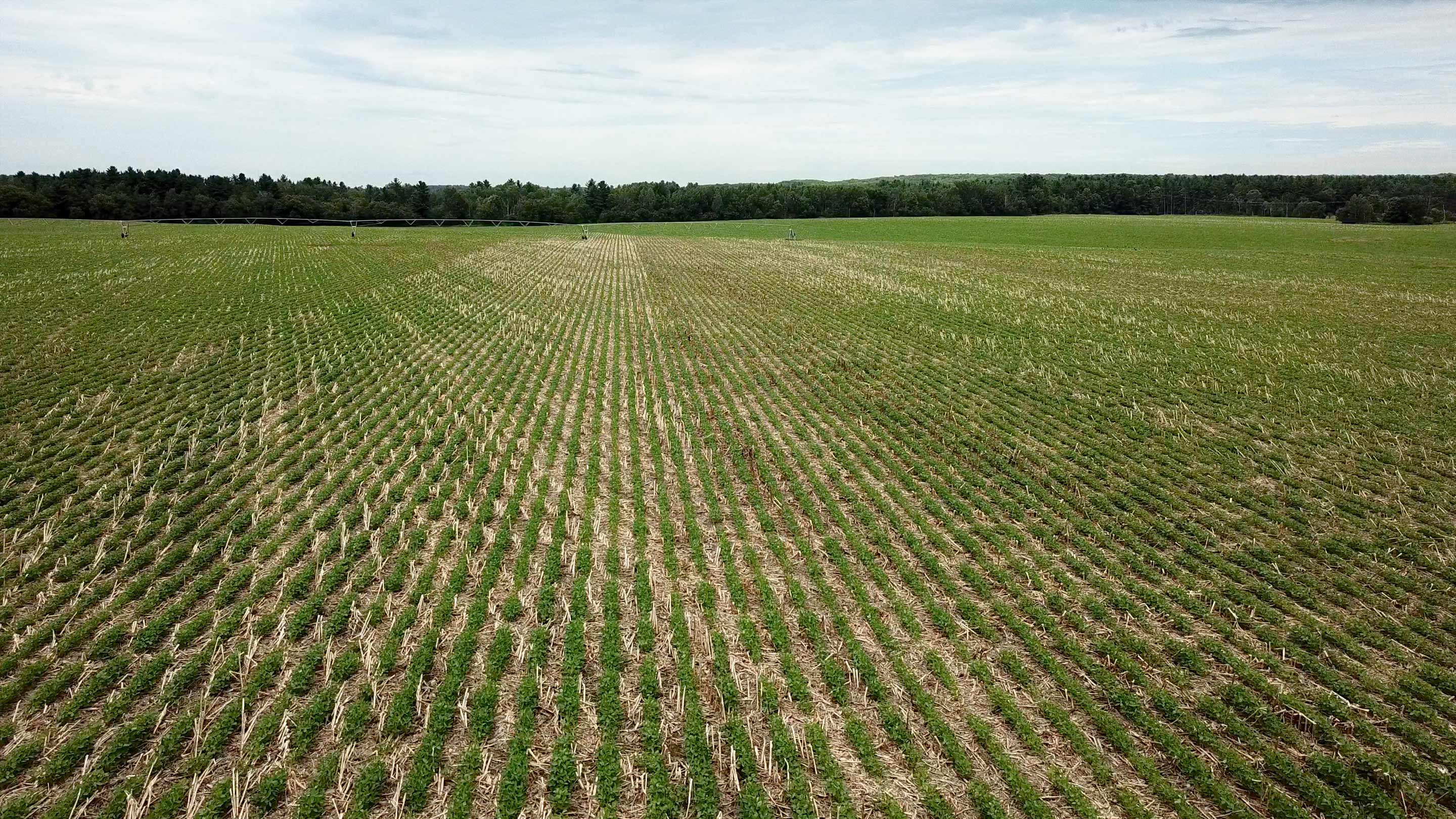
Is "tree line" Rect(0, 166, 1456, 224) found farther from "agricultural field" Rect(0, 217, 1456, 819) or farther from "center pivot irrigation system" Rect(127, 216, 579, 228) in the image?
"agricultural field" Rect(0, 217, 1456, 819)

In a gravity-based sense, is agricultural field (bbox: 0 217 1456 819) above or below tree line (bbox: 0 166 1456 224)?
below

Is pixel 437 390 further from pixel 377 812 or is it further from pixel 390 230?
pixel 390 230

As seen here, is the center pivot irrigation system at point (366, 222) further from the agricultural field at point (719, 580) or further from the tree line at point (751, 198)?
the agricultural field at point (719, 580)

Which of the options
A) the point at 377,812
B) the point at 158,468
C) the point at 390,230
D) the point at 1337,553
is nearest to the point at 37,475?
the point at 158,468

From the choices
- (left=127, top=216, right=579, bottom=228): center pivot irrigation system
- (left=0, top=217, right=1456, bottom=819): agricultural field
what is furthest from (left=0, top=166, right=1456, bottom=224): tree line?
(left=0, top=217, right=1456, bottom=819): agricultural field

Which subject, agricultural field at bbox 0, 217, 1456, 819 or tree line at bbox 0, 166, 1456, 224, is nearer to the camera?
agricultural field at bbox 0, 217, 1456, 819
